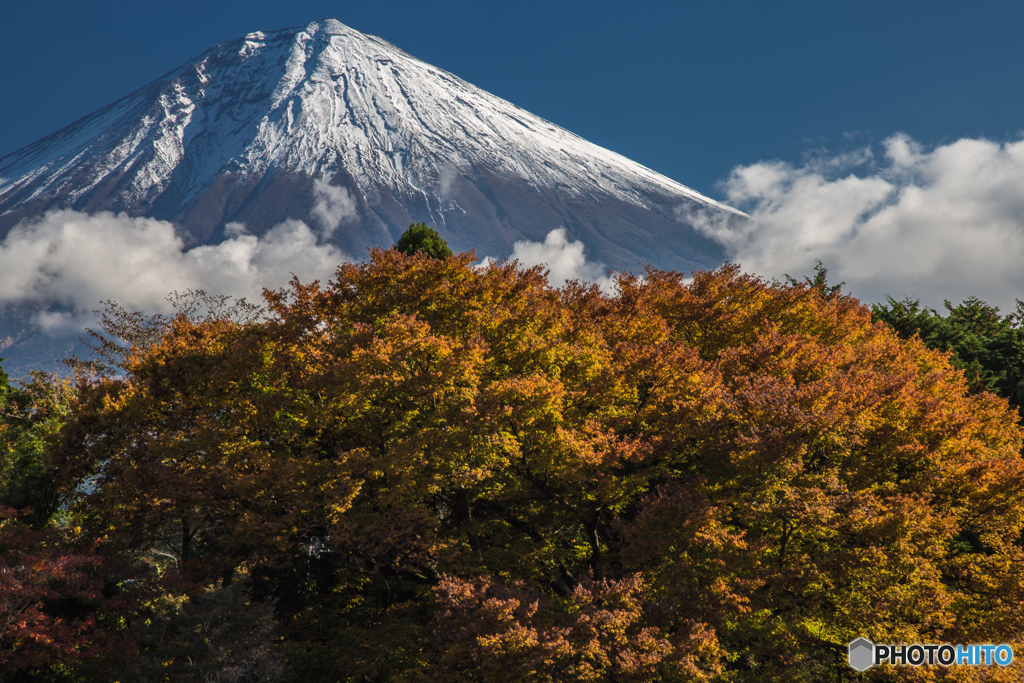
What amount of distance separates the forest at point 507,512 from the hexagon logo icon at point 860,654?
16.5 inches

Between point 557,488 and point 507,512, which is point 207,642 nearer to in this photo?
point 507,512

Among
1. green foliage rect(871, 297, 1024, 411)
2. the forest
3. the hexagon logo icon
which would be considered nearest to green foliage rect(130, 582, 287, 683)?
the forest

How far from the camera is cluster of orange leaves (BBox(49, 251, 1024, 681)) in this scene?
1141 cm

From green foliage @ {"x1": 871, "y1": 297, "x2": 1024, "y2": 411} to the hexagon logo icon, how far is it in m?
21.8

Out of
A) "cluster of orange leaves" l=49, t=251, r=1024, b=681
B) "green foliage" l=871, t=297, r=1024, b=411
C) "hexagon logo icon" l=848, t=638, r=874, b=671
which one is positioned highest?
"green foliage" l=871, t=297, r=1024, b=411

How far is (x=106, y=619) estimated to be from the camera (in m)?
13.8

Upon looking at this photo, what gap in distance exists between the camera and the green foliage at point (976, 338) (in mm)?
31438

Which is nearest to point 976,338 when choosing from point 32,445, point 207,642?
point 207,642

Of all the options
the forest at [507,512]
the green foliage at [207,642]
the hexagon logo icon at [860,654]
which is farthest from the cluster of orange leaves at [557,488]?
the green foliage at [207,642]

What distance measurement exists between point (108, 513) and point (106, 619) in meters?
2.64

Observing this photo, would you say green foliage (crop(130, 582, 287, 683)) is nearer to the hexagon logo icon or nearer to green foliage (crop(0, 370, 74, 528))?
green foliage (crop(0, 370, 74, 528))

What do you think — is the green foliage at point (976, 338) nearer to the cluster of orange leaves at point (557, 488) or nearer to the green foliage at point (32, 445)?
the cluster of orange leaves at point (557, 488)

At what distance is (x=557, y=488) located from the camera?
15461mm

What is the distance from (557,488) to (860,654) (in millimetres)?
7825
